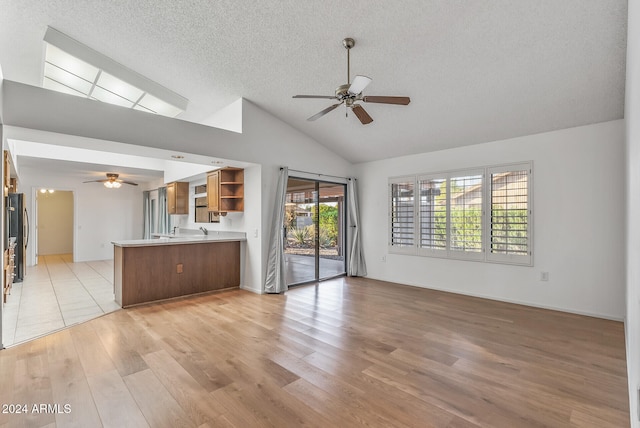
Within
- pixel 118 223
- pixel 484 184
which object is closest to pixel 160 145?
pixel 484 184

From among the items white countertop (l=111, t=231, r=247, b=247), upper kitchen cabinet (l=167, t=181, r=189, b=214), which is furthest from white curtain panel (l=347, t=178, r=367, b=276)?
upper kitchen cabinet (l=167, t=181, r=189, b=214)

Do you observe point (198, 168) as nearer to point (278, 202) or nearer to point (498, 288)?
point (278, 202)

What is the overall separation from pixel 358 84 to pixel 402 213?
12.3 feet

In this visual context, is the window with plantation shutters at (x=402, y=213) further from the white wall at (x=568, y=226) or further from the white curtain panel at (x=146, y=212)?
the white curtain panel at (x=146, y=212)

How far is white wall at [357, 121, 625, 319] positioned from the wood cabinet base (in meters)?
4.02

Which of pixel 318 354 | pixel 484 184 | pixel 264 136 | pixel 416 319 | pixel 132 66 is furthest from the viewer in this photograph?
pixel 264 136

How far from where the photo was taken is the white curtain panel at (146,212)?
33.8 feet

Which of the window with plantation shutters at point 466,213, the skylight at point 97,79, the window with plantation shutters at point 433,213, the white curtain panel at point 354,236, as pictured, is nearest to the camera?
the skylight at point 97,79

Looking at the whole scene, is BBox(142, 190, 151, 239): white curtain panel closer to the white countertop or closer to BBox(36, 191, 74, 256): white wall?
BBox(36, 191, 74, 256): white wall

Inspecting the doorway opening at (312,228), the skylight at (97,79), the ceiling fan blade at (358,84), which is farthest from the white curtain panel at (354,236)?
the ceiling fan blade at (358,84)

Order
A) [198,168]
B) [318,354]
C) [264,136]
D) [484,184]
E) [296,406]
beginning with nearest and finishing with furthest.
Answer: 1. [296,406]
2. [318,354]
3. [484,184]
4. [264,136]
5. [198,168]

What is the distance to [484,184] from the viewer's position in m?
5.04

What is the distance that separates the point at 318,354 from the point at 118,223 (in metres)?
9.69

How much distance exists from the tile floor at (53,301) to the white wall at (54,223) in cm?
411
